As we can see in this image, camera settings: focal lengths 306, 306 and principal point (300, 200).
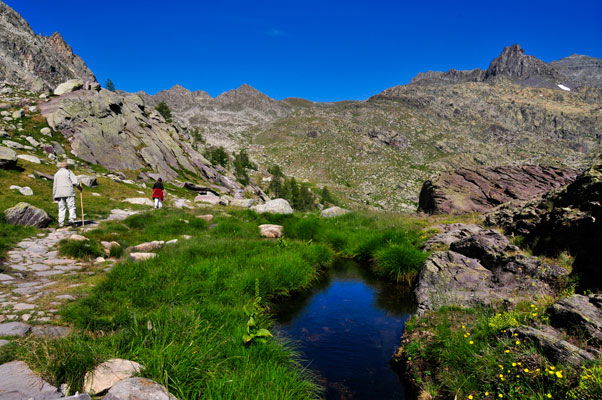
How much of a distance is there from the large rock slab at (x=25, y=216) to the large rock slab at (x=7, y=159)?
30.3 feet

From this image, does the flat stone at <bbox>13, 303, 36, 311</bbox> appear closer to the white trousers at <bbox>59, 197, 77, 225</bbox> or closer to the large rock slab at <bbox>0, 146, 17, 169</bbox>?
the white trousers at <bbox>59, 197, 77, 225</bbox>

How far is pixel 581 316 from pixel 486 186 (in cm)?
2606

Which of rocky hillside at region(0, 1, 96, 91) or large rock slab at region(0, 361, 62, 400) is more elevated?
rocky hillside at region(0, 1, 96, 91)

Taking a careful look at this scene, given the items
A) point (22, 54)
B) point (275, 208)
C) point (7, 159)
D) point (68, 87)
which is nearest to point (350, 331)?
point (275, 208)

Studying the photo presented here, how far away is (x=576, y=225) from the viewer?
8.82 m

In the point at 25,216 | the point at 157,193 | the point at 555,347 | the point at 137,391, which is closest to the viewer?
the point at 137,391

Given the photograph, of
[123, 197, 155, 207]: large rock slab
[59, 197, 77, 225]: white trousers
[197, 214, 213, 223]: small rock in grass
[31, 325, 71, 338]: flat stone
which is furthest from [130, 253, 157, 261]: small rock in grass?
[123, 197, 155, 207]: large rock slab

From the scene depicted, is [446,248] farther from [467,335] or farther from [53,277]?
[53,277]

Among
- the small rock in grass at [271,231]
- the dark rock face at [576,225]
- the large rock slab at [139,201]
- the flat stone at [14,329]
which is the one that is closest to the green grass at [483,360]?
the dark rock face at [576,225]

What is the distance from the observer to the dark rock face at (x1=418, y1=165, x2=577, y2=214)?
26500 millimetres

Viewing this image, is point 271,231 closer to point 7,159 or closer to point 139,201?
point 139,201

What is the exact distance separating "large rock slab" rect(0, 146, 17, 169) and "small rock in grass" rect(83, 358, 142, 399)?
22.5m

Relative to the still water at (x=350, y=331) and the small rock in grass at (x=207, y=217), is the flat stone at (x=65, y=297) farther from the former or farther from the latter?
the small rock in grass at (x=207, y=217)

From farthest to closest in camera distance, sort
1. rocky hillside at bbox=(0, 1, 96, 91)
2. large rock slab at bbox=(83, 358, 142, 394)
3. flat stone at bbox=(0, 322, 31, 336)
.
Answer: rocky hillside at bbox=(0, 1, 96, 91) → flat stone at bbox=(0, 322, 31, 336) → large rock slab at bbox=(83, 358, 142, 394)
